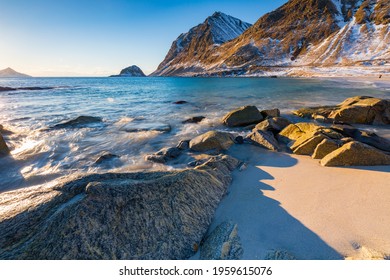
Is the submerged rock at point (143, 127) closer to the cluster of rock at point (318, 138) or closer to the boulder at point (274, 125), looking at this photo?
the cluster of rock at point (318, 138)

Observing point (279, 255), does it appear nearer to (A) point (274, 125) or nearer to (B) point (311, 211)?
(B) point (311, 211)

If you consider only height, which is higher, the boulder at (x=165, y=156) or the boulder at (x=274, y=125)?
the boulder at (x=274, y=125)

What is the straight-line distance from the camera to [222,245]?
3.41m

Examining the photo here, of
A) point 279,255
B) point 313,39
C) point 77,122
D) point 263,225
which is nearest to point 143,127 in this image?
point 77,122

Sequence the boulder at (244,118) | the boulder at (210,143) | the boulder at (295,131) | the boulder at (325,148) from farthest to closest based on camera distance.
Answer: the boulder at (244,118), the boulder at (295,131), the boulder at (210,143), the boulder at (325,148)

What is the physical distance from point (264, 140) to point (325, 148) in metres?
2.31

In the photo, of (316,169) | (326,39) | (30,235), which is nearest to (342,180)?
(316,169)

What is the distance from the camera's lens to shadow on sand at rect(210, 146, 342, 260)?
3.41 meters

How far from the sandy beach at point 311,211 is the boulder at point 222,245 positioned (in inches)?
5.6

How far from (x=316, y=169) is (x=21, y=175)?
9567mm

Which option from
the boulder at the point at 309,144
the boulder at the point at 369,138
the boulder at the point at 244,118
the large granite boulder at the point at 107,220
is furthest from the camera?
the boulder at the point at 244,118

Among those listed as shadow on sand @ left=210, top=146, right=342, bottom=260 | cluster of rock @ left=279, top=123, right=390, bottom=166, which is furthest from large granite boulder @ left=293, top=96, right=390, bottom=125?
shadow on sand @ left=210, top=146, right=342, bottom=260

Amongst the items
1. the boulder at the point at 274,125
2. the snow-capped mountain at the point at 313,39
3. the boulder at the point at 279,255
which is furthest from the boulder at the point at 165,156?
→ the snow-capped mountain at the point at 313,39

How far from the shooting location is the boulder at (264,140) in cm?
857
